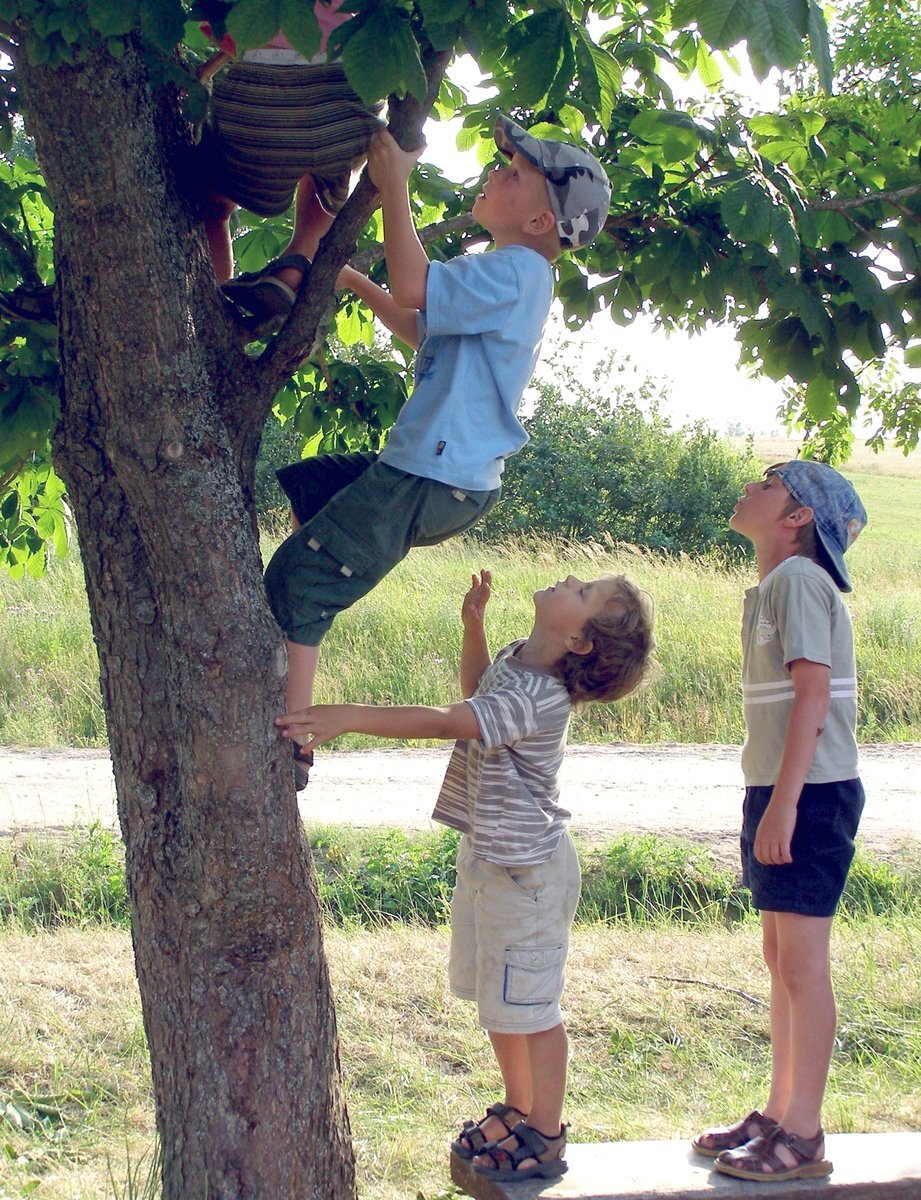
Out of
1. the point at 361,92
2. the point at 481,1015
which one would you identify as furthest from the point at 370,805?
the point at 361,92

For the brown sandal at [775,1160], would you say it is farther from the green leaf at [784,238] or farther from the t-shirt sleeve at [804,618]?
→ the green leaf at [784,238]

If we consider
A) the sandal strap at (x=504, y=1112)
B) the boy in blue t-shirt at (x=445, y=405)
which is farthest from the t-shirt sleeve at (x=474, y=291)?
the sandal strap at (x=504, y=1112)

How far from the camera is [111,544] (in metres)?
2.29

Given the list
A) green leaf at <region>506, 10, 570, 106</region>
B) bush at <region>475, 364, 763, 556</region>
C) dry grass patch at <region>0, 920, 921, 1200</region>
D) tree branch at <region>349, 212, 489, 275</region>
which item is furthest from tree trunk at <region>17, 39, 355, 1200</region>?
bush at <region>475, 364, 763, 556</region>

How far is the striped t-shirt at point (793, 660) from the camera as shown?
9.20 ft

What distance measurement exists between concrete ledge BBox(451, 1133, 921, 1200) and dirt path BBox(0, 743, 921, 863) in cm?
329

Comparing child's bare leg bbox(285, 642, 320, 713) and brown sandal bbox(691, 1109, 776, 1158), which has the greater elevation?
child's bare leg bbox(285, 642, 320, 713)

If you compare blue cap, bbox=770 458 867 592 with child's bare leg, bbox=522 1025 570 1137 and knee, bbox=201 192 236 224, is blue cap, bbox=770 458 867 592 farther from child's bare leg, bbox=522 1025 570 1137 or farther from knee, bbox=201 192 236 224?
knee, bbox=201 192 236 224

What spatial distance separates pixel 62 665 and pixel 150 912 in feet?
26.8

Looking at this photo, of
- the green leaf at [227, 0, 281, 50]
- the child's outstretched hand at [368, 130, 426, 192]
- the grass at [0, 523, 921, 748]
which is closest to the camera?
the green leaf at [227, 0, 281, 50]

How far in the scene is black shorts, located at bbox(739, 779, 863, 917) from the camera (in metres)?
2.77

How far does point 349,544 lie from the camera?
2.32m

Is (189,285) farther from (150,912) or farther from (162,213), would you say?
(150,912)

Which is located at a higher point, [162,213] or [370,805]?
[162,213]
